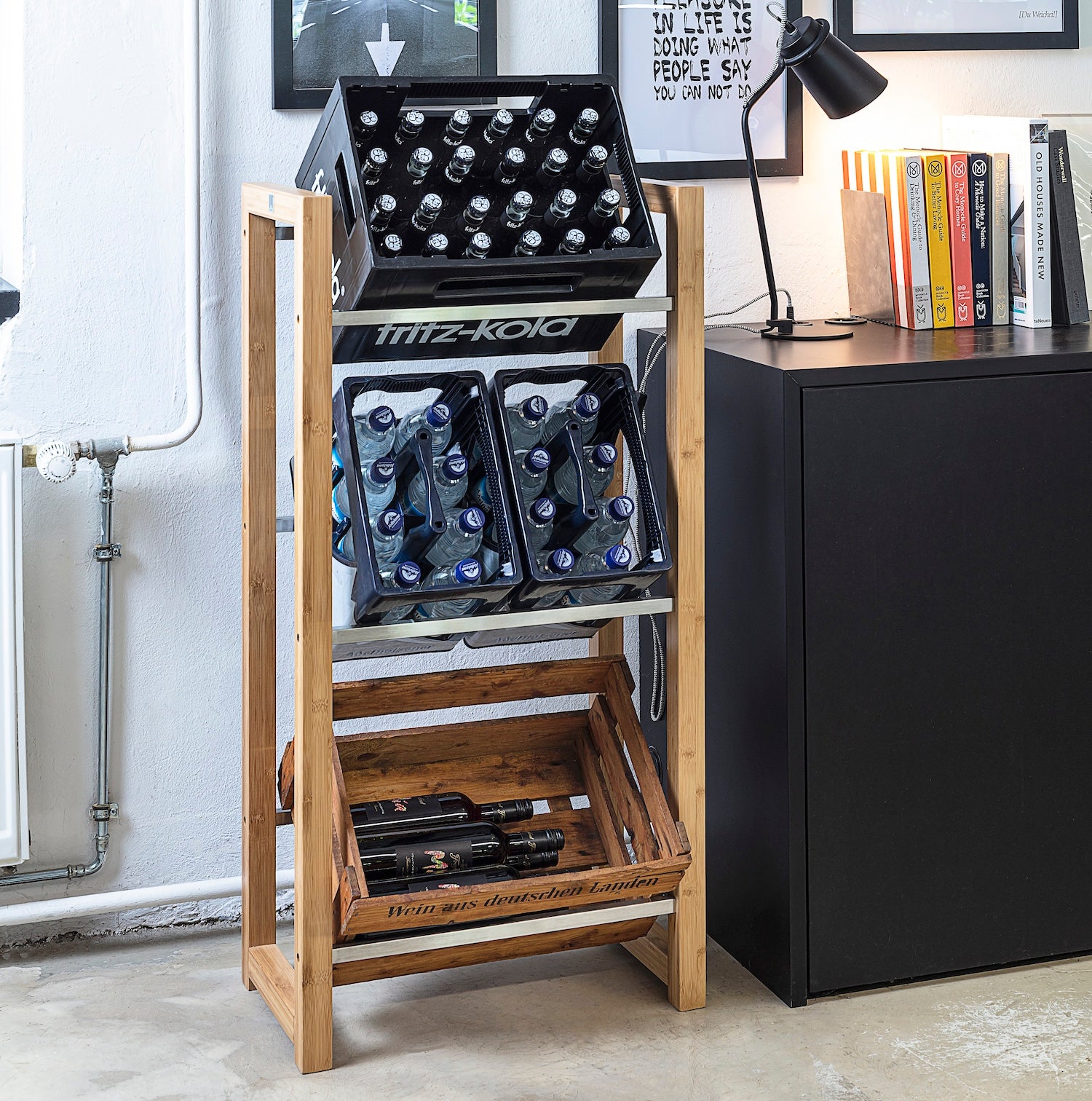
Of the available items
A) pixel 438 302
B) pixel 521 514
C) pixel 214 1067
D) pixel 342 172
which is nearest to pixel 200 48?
pixel 342 172

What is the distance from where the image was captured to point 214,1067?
85.3 inches

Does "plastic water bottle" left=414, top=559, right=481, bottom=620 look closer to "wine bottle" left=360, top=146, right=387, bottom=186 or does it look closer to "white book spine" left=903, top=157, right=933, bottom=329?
"wine bottle" left=360, top=146, right=387, bottom=186

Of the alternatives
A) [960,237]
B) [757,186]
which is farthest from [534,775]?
[960,237]

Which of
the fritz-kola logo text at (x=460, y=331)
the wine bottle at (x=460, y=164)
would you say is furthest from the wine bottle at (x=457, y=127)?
the fritz-kola logo text at (x=460, y=331)

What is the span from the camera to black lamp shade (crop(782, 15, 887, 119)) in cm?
244

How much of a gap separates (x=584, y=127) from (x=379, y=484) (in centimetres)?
58

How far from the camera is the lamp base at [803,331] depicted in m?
2.51

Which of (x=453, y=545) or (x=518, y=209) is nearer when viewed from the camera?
(x=518, y=209)

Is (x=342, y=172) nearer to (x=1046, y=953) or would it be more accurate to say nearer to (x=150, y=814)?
(x=150, y=814)

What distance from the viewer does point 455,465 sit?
204 cm

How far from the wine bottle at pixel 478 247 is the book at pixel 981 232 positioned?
1045 millimetres

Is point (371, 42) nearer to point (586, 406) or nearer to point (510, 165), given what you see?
point (510, 165)

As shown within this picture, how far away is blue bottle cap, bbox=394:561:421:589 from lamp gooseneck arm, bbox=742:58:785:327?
35.2 inches

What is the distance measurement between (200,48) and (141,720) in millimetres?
1160
